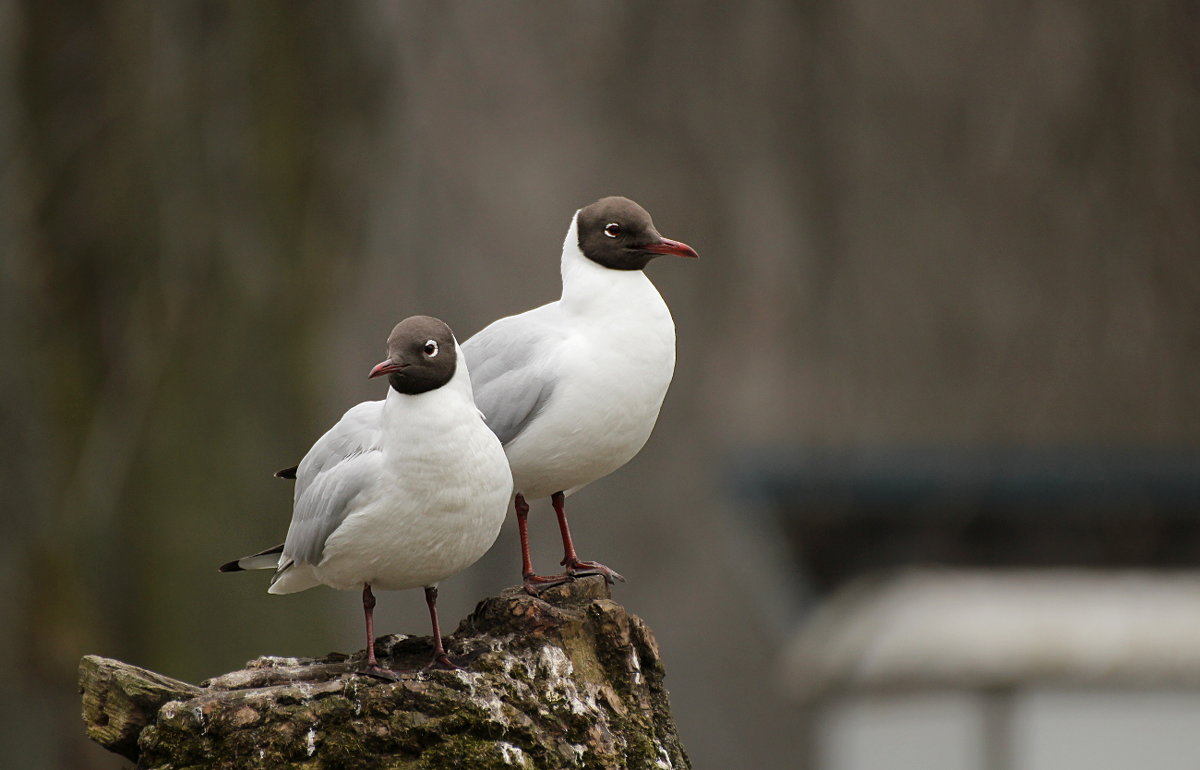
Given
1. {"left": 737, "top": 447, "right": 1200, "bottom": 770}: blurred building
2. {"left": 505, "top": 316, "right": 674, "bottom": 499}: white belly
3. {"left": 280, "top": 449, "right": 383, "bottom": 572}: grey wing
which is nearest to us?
{"left": 280, "top": 449, "right": 383, "bottom": 572}: grey wing

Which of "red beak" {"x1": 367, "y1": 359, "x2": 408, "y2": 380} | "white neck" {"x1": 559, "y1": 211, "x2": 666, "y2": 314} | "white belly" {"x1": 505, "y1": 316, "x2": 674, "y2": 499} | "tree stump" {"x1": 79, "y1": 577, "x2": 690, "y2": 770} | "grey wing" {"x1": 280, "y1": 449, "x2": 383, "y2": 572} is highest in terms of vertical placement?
"white neck" {"x1": 559, "y1": 211, "x2": 666, "y2": 314}

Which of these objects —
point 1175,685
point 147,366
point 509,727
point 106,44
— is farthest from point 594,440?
point 1175,685

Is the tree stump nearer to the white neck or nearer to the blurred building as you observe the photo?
the white neck

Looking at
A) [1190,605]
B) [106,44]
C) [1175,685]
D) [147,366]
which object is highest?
[106,44]

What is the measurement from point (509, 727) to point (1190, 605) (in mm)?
2858

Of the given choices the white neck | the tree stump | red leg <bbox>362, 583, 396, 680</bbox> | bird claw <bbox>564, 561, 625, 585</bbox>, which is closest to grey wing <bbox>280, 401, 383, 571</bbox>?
red leg <bbox>362, 583, 396, 680</bbox>

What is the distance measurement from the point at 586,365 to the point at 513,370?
0.42 feet

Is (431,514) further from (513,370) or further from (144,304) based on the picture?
(144,304)

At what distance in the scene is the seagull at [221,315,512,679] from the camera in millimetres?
2199

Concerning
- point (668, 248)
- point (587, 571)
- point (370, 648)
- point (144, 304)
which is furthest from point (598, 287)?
point (144, 304)

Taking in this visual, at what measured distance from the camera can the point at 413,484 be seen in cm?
221

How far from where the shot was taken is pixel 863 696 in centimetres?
434

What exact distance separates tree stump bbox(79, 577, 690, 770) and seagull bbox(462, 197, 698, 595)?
0.17 meters

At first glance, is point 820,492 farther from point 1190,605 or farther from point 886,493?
point 1190,605
